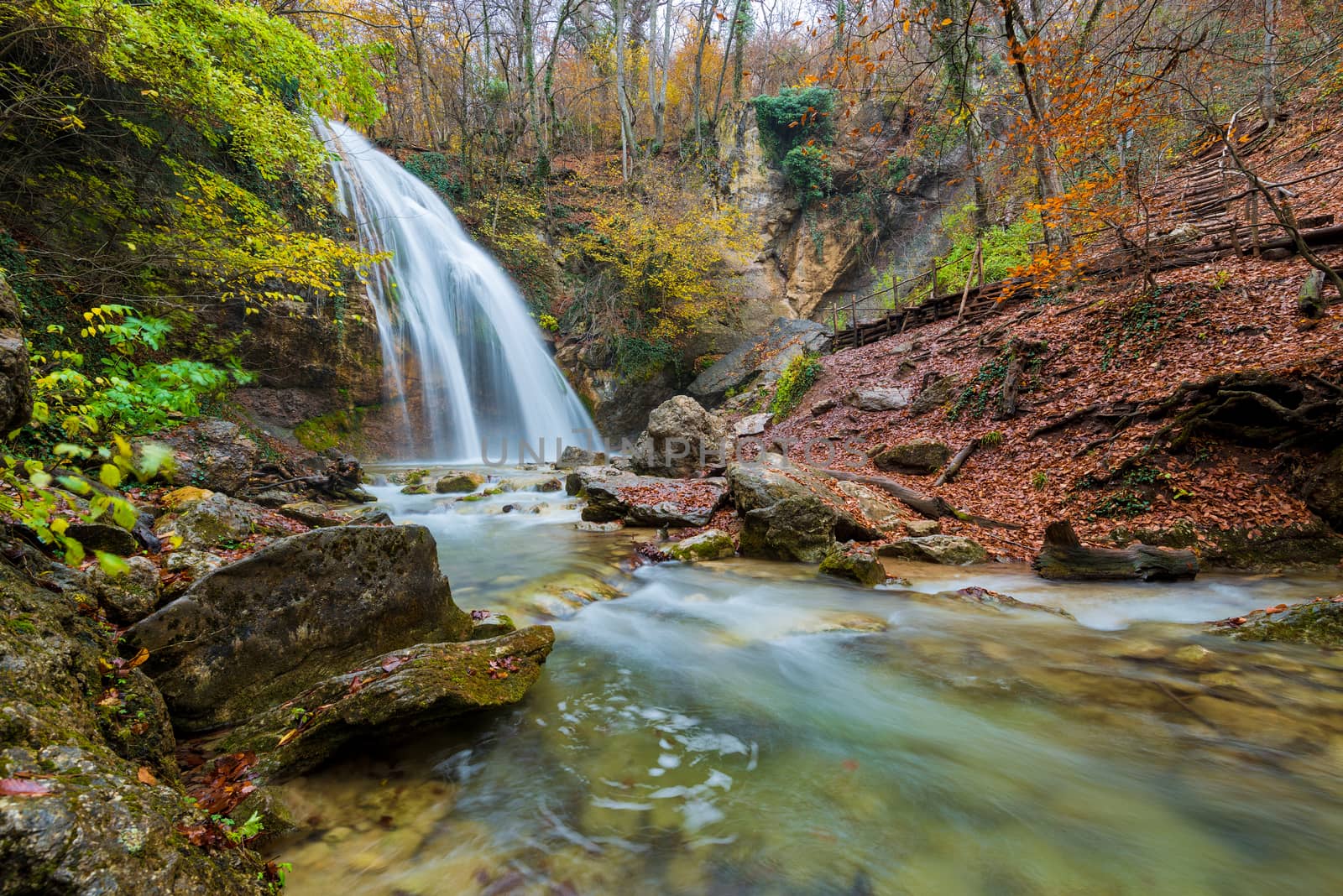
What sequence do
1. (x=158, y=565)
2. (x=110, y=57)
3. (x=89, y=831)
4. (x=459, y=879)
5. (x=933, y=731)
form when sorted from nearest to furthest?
(x=89, y=831)
(x=459, y=879)
(x=933, y=731)
(x=158, y=565)
(x=110, y=57)

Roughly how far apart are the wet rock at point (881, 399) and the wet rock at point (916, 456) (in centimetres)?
242

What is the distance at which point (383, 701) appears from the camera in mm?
2471

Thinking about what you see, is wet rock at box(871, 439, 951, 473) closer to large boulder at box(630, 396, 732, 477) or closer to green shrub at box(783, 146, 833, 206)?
large boulder at box(630, 396, 732, 477)

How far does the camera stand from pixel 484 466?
14875 millimetres

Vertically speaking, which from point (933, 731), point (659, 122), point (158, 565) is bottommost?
point (933, 731)

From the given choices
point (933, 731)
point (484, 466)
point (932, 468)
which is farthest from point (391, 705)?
point (484, 466)

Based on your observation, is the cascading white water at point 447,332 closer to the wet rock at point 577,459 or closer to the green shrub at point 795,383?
the wet rock at point 577,459

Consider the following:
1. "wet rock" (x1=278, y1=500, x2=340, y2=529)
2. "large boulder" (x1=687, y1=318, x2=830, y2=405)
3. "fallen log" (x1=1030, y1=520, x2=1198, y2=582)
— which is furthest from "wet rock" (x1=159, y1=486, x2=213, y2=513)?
"large boulder" (x1=687, y1=318, x2=830, y2=405)

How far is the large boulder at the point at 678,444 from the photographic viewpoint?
1081cm

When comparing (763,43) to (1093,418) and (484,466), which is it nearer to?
(484,466)

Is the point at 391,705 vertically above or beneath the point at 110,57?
beneath

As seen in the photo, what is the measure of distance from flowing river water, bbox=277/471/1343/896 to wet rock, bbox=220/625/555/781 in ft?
0.54

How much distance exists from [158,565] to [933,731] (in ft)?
16.3

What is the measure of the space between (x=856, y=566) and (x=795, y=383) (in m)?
10.4
